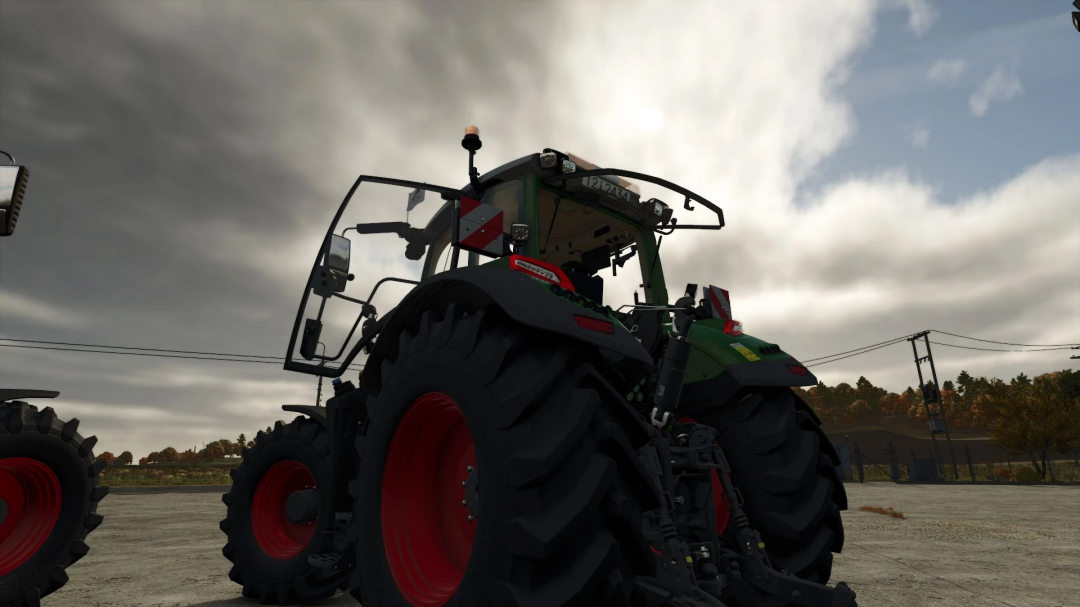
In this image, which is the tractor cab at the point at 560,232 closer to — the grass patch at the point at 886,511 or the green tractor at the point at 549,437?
the green tractor at the point at 549,437

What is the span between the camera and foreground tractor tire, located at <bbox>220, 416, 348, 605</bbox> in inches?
158

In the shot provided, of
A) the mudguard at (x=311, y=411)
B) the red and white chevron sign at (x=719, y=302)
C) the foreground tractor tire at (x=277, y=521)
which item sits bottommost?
the foreground tractor tire at (x=277, y=521)

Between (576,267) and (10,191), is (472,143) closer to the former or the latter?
(576,267)

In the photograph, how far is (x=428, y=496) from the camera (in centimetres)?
262

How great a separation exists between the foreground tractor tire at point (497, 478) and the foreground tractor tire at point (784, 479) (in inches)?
49.8

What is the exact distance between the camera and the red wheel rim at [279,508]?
14.7 ft

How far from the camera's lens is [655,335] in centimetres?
331

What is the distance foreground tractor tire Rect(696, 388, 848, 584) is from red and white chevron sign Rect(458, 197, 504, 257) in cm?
155

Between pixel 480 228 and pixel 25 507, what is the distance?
3.81 meters

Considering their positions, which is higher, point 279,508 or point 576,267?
point 576,267

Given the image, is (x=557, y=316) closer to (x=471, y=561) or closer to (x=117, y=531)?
(x=471, y=561)

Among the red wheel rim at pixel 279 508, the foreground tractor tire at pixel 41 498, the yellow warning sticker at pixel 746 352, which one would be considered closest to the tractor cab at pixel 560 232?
the yellow warning sticker at pixel 746 352

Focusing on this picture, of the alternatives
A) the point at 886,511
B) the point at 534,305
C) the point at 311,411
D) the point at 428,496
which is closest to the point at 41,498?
the point at 311,411

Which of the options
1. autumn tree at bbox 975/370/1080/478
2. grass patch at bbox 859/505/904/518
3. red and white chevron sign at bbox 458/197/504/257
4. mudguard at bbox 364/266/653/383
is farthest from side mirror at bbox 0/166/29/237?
autumn tree at bbox 975/370/1080/478
